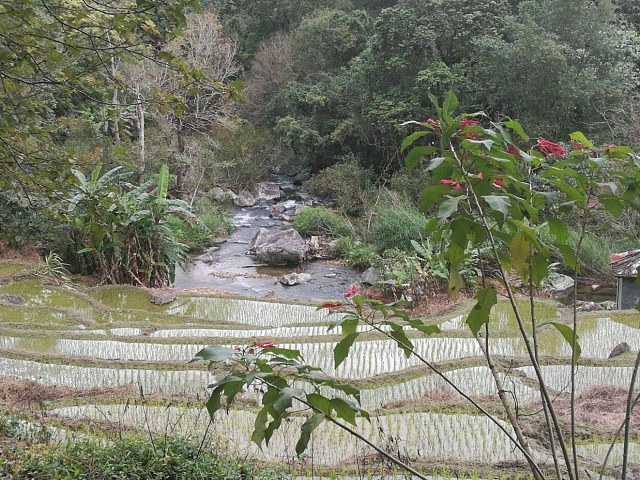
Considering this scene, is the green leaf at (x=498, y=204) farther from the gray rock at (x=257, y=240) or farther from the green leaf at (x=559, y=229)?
A: the gray rock at (x=257, y=240)

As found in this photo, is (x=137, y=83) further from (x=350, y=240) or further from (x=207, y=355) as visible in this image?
(x=207, y=355)

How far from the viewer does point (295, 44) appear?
19859mm

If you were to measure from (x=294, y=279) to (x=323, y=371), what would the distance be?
768 cm

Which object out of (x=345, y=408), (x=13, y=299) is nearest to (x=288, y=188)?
(x=13, y=299)

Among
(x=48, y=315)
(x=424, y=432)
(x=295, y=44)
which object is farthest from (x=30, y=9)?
(x=295, y=44)

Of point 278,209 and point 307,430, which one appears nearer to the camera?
point 307,430

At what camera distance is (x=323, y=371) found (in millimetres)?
3307

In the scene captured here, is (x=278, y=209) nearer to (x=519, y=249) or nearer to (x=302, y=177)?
(x=302, y=177)

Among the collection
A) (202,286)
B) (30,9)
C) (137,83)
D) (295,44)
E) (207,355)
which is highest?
(295,44)

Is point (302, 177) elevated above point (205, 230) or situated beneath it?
elevated above

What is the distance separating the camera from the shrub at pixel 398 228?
1144 cm

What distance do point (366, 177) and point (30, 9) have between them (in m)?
14.6

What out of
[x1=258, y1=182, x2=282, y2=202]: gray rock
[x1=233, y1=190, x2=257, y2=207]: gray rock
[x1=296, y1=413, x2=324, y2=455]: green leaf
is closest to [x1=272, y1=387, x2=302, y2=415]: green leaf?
[x1=296, y1=413, x2=324, y2=455]: green leaf

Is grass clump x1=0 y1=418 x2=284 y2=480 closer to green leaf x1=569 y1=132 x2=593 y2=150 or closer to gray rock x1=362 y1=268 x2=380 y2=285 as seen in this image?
green leaf x1=569 y1=132 x2=593 y2=150
